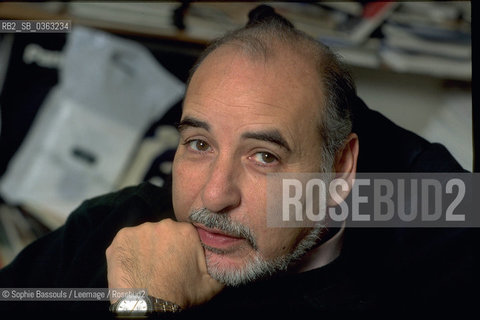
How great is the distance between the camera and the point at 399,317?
0.88 meters

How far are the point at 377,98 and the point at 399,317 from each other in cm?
104

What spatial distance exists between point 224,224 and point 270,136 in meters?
0.15

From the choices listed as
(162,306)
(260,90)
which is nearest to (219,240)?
(162,306)

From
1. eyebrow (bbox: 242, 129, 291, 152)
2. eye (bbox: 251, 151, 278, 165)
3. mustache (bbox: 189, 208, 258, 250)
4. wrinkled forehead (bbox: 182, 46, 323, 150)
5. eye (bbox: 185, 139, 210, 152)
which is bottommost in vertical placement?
mustache (bbox: 189, 208, 258, 250)

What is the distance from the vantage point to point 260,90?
839mm

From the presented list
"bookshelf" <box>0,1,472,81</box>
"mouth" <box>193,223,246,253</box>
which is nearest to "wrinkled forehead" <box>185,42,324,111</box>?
"mouth" <box>193,223,246,253</box>

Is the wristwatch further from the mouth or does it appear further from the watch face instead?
the mouth

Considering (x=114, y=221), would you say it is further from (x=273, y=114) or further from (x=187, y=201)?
(x=273, y=114)

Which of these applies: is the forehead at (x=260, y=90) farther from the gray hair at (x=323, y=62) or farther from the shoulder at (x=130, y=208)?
the shoulder at (x=130, y=208)

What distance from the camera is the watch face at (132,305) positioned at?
2.31ft

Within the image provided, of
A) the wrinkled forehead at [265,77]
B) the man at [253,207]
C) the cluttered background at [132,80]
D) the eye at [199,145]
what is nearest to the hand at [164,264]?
the man at [253,207]

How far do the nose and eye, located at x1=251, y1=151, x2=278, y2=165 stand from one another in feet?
0.11

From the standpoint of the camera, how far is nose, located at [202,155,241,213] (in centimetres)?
80


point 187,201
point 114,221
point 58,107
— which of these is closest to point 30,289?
point 114,221
